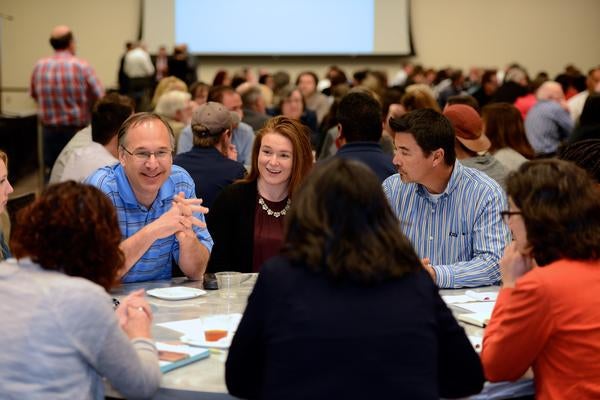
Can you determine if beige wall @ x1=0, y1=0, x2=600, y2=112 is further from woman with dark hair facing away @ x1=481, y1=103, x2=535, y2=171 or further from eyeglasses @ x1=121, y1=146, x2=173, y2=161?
eyeglasses @ x1=121, y1=146, x2=173, y2=161

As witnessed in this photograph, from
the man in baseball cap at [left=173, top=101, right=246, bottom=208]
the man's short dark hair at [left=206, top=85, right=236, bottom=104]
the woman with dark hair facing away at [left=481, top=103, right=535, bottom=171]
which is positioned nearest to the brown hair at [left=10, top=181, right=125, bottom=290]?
the man in baseball cap at [left=173, top=101, right=246, bottom=208]

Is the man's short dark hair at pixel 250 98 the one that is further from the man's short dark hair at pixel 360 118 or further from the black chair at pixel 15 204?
the black chair at pixel 15 204

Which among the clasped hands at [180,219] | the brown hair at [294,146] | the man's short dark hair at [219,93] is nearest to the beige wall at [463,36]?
the man's short dark hair at [219,93]

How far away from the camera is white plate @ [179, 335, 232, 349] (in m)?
2.47

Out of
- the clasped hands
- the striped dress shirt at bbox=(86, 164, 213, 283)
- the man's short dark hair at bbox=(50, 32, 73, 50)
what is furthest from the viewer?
the man's short dark hair at bbox=(50, 32, 73, 50)

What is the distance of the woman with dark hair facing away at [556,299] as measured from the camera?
222 cm

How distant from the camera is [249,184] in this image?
3834 mm

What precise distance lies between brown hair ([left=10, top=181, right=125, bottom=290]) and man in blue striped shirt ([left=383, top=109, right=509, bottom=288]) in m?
1.67

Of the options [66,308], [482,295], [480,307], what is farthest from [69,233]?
[482,295]

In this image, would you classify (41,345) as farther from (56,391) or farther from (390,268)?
(390,268)

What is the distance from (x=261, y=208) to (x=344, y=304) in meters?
2.00

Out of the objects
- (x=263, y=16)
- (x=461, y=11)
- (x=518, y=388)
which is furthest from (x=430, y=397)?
(x=461, y=11)

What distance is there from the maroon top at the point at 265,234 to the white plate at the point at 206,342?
4.01 feet

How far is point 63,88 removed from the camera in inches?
334
